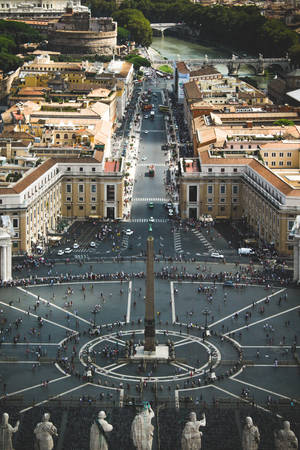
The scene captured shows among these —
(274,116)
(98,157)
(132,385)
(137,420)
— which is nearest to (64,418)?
(132,385)

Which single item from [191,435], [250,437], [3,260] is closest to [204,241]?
[3,260]

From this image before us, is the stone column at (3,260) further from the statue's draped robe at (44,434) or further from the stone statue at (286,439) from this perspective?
the stone statue at (286,439)

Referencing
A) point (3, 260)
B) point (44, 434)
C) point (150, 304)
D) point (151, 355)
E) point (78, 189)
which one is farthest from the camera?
point (78, 189)

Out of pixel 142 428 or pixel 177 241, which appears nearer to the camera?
pixel 142 428

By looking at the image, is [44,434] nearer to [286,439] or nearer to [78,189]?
[286,439]

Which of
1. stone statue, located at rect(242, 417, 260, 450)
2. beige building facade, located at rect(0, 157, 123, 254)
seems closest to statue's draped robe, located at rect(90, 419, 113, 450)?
stone statue, located at rect(242, 417, 260, 450)

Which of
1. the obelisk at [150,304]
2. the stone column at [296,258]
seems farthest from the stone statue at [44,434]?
the stone column at [296,258]

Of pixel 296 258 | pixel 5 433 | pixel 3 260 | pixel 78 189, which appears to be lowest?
pixel 78 189
